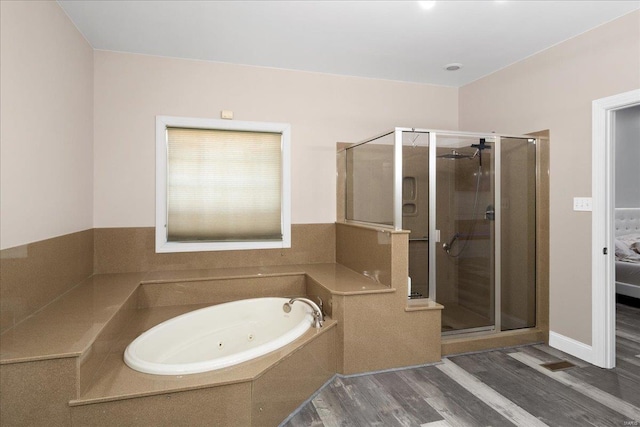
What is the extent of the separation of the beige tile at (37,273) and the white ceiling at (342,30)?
1.62 meters

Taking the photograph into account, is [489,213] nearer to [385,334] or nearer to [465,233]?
[465,233]

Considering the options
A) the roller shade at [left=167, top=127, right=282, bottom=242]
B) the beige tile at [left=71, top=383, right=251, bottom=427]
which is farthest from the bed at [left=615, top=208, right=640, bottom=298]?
the beige tile at [left=71, top=383, right=251, bottom=427]

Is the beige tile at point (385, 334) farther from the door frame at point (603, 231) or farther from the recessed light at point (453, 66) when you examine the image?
the recessed light at point (453, 66)

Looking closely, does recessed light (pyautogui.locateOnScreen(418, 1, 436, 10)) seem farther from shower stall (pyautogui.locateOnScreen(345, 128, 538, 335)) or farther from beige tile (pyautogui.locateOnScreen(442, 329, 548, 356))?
beige tile (pyautogui.locateOnScreen(442, 329, 548, 356))

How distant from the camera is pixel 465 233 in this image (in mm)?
3199

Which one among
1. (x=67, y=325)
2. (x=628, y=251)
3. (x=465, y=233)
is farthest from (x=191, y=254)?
(x=628, y=251)

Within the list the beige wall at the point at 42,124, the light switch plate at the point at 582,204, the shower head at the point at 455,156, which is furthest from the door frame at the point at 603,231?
the beige wall at the point at 42,124

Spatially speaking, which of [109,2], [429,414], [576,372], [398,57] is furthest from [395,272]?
[109,2]

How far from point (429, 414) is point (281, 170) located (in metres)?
2.45

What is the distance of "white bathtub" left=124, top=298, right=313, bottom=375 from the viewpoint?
2.24 metres

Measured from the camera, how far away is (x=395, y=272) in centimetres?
281

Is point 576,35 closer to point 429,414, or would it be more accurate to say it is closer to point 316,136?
point 316,136

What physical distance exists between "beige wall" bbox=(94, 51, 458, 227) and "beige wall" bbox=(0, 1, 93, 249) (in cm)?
20

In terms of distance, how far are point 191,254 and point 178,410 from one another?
1868 mm
